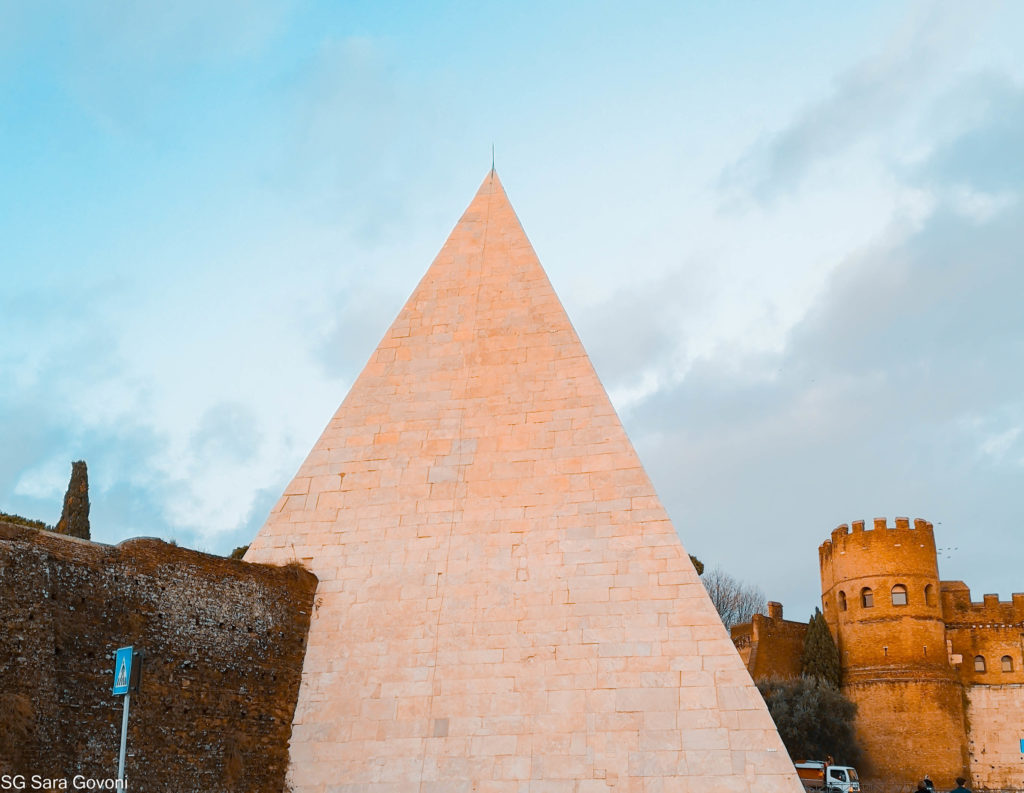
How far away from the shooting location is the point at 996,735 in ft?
109

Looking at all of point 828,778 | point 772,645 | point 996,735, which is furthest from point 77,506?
point 996,735

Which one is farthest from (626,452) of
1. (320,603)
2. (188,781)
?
(188,781)

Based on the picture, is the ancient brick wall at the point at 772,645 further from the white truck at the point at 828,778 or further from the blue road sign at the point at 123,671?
the blue road sign at the point at 123,671

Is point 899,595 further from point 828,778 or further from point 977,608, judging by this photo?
point 828,778

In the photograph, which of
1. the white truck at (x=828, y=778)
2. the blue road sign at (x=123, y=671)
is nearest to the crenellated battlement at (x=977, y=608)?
the white truck at (x=828, y=778)

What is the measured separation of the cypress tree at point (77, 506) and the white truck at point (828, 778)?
49.3 ft

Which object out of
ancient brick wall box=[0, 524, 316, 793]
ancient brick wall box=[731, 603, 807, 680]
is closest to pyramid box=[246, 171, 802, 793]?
ancient brick wall box=[0, 524, 316, 793]

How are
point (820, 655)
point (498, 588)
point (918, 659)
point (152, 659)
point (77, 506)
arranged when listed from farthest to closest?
1. point (820, 655)
2. point (918, 659)
3. point (77, 506)
4. point (498, 588)
5. point (152, 659)

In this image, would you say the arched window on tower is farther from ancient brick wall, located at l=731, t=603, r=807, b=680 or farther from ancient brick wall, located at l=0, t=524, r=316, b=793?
ancient brick wall, located at l=0, t=524, r=316, b=793

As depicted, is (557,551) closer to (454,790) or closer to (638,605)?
(638,605)

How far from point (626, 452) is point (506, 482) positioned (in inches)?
55.2

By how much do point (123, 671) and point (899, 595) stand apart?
30.5 metres

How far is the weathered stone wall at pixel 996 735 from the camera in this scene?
107ft

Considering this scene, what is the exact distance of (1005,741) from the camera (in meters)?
33.1
